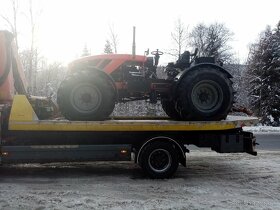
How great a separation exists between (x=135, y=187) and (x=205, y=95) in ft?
8.32

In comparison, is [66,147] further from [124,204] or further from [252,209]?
[252,209]

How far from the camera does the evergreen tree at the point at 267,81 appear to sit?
30.3 metres

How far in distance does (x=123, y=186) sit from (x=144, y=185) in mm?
403

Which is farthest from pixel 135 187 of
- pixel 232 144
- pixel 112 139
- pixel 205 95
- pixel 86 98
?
pixel 205 95

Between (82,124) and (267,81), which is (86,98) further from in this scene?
(267,81)

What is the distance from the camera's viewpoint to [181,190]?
746 cm

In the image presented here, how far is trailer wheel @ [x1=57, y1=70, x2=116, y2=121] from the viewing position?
8.25 m

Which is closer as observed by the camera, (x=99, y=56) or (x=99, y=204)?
(x=99, y=204)

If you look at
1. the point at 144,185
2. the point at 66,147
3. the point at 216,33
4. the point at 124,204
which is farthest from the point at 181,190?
the point at 216,33

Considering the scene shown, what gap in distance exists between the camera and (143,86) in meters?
9.08

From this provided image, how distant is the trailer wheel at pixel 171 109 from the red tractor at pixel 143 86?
0.9 inches

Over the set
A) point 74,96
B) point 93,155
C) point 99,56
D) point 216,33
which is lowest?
point 93,155

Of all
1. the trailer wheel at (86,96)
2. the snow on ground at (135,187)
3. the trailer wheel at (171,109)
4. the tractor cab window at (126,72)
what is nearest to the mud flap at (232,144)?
the snow on ground at (135,187)

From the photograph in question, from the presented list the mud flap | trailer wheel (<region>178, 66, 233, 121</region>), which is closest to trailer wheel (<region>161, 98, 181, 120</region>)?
trailer wheel (<region>178, 66, 233, 121</region>)
